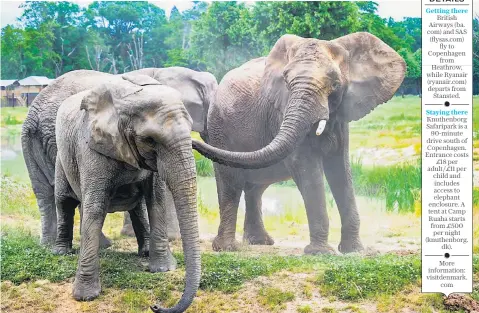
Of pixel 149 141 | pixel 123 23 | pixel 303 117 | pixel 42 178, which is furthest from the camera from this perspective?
pixel 123 23

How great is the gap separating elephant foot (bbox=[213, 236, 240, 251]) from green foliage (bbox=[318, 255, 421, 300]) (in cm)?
143

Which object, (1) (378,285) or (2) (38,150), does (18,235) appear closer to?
(2) (38,150)

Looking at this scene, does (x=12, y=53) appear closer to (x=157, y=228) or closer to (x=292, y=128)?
(x=157, y=228)

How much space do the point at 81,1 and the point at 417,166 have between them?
4.09 metres

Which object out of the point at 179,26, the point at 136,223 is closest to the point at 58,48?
the point at 179,26

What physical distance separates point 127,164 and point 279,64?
1849mm

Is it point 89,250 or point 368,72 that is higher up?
point 368,72

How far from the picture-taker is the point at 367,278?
250 inches

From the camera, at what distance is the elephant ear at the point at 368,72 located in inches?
278

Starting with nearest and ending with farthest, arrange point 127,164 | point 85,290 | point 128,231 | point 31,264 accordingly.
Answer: point 127,164, point 85,290, point 31,264, point 128,231

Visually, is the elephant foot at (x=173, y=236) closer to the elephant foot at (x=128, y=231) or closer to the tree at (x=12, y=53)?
the elephant foot at (x=128, y=231)

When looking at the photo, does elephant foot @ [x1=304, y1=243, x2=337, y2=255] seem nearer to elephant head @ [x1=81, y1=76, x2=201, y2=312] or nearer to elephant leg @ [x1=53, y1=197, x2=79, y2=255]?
elephant head @ [x1=81, y1=76, x2=201, y2=312]

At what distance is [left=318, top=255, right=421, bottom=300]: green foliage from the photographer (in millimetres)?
6250

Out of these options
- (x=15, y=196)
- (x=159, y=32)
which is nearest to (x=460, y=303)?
(x=159, y=32)
